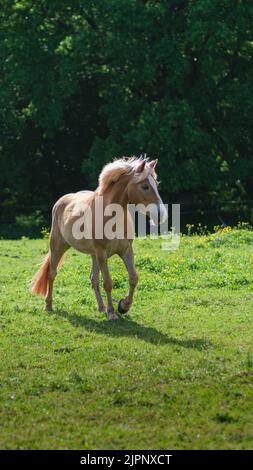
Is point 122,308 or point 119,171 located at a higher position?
point 119,171

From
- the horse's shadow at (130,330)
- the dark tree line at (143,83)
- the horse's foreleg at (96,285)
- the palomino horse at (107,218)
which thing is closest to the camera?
the horse's shadow at (130,330)

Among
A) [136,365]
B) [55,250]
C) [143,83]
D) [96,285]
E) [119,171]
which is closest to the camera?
[136,365]

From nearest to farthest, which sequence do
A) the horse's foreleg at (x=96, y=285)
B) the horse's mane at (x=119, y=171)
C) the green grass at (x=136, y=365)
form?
the green grass at (x=136, y=365) → the horse's mane at (x=119, y=171) → the horse's foreleg at (x=96, y=285)

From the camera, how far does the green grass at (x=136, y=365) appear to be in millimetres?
7480

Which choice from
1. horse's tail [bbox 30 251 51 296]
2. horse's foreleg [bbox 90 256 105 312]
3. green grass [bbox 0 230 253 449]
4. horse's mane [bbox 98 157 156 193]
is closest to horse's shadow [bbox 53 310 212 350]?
green grass [bbox 0 230 253 449]

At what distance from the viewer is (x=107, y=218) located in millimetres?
12523

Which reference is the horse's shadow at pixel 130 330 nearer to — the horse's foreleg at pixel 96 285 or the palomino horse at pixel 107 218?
the palomino horse at pixel 107 218

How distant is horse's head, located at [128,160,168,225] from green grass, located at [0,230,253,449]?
5.78 feet

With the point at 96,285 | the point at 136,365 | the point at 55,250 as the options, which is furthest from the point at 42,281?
the point at 136,365

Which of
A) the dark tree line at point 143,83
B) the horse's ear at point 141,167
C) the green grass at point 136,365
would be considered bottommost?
the green grass at point 136,365

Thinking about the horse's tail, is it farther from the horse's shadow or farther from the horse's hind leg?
the horse's shadow

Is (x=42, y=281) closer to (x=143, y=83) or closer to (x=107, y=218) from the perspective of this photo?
(x=107, y=218)

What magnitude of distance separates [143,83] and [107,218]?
67.1ft

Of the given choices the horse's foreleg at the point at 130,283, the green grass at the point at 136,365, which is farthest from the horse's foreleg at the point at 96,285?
the horse's foreleg at the point at 130,283
